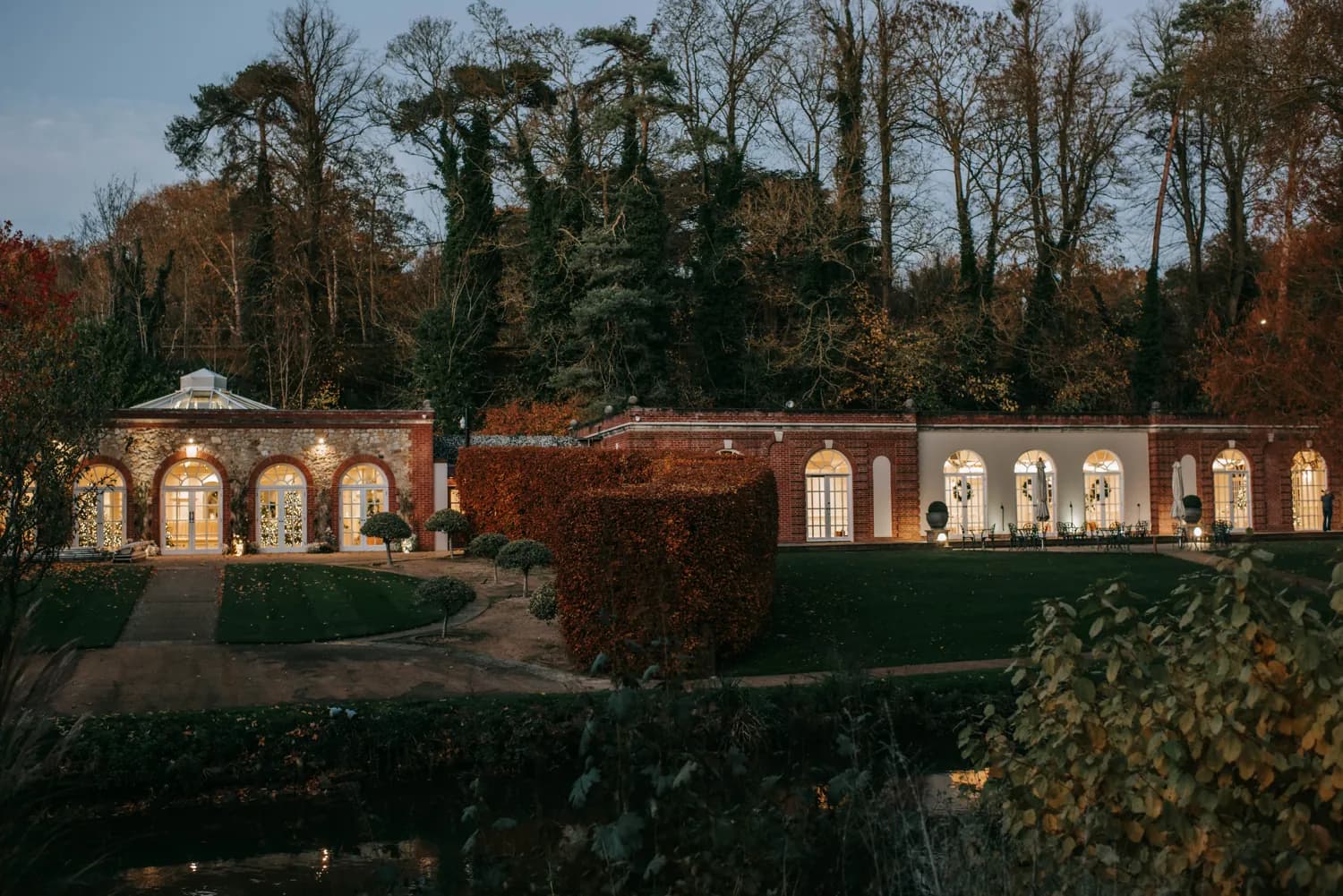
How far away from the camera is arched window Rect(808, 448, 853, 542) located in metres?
30.3

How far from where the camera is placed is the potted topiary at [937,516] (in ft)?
97.9

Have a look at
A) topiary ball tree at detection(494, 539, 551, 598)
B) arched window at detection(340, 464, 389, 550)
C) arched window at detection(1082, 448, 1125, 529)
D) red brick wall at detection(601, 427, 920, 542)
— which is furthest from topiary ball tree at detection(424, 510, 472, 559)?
arched window at detection(1082, 448, 1125, 529)

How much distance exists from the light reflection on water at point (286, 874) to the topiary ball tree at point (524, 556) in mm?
11390

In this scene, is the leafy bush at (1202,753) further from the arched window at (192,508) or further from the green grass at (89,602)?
the arched window at (192,508)

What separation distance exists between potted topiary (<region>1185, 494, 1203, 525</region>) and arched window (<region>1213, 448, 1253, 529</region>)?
333cm

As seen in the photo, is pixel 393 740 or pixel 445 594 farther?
pixel 445 594

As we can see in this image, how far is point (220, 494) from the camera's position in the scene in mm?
29031

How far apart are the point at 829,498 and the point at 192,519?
15.9 meters

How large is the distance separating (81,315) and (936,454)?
29.3m

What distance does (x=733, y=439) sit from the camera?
29547 millimetres

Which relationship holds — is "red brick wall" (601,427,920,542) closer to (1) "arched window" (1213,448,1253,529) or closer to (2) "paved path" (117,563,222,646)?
(1) "arched window" (1213,448,1253,529)

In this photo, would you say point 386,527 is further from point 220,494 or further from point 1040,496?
point 1040,496

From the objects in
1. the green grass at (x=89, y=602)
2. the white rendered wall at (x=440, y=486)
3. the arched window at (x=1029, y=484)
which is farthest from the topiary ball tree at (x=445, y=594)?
the arched window at (x=1029, y=484)

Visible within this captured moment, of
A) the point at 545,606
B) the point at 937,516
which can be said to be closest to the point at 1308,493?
the point at 937,516
